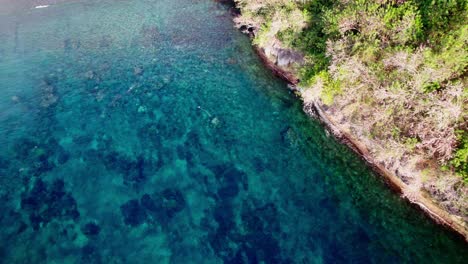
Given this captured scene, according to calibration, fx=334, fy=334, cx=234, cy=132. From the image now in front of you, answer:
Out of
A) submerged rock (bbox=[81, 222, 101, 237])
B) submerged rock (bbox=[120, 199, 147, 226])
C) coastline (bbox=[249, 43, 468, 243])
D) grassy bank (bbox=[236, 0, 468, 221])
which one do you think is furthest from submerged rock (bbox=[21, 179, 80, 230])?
coastline (bbox=[249, 43, 468, 243])

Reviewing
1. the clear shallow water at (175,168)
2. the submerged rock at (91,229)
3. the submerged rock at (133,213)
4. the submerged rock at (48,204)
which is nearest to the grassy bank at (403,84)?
the clear shallow water at (175,168)

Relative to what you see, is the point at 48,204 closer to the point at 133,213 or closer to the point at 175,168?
the point at 133,213

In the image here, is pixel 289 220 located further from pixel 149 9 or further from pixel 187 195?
pixel 149 9

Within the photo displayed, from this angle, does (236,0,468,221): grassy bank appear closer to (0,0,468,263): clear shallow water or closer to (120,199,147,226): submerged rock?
(0,0,468,263): clear shallow water

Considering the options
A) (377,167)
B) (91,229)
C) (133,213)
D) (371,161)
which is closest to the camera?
(91,229)

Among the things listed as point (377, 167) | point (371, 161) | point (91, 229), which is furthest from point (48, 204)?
point (377, 167)

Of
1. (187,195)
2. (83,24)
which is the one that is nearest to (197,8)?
(83,24)
